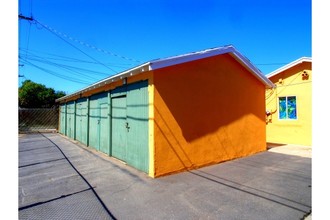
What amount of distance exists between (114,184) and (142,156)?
4.20 ft

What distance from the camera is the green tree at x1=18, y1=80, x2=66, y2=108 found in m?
28.1

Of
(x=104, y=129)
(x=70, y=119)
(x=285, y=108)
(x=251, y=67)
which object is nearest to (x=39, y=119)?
(x=70, y=119)

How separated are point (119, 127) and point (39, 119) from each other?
1947 cm

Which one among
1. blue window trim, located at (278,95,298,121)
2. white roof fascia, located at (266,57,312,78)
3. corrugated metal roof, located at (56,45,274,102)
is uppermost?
white roof fascia, located at (266,57,312,78)

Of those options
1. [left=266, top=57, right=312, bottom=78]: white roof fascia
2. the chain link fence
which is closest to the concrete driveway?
[left=266, top=57, right=312, bottom=78]: white roof fascia

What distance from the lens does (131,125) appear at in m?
7.23

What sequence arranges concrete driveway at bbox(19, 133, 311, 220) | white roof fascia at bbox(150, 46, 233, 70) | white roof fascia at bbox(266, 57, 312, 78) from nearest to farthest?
concrete driveway at bbox(19, 133, 311, 220)
white roof fascia at bbox(150, 46, 233, 70)
white roof fascia at bbox(266, 57, 312, 78)

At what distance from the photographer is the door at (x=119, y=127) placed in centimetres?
779

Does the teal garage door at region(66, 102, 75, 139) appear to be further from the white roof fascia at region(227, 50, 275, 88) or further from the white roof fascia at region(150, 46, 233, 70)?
the white roof fascia at region(227, 50, 275, 88)

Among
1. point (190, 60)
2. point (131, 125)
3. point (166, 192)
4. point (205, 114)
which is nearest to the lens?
point (166, 192)

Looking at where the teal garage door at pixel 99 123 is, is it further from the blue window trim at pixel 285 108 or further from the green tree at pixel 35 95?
the green tree at pixel 35 95

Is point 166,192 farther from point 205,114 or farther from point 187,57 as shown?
point 187,57

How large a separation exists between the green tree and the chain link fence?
6148 millimetres
